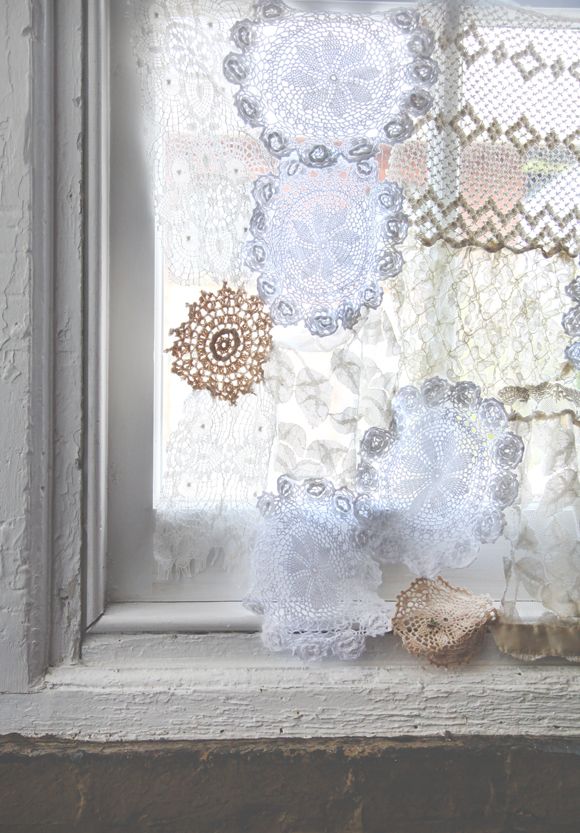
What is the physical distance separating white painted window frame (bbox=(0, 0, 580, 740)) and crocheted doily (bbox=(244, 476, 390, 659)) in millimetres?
50

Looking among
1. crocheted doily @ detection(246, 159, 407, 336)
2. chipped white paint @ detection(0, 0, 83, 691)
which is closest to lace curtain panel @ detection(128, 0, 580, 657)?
crocheted doily @ detection(246, 159, 407, 336)

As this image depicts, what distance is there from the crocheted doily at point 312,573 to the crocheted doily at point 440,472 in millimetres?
41

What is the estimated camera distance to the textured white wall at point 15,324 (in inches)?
29.3

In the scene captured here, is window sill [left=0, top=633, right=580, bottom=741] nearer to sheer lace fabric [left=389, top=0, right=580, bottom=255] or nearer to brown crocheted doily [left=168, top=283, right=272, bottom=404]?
brown crocheted doily [left=168, top=283, right=272, bottom=404]

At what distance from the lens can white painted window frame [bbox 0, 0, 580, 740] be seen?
773 millimetres

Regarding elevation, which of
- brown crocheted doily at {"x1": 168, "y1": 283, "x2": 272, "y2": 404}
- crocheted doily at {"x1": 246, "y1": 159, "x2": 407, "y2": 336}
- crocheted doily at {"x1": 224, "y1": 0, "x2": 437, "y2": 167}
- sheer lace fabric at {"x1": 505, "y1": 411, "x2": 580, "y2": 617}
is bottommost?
sheer lace fabric at {"x1": 505, "y1": 411, "x2": 580, "y2": 617}

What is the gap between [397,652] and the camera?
2.74 ft

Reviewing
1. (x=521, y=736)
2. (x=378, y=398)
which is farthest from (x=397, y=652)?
(x=378, y=398)

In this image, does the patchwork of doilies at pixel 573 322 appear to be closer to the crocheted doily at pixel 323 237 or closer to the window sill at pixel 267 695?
the crocheted doily at pixel 323 237

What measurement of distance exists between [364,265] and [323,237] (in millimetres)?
58

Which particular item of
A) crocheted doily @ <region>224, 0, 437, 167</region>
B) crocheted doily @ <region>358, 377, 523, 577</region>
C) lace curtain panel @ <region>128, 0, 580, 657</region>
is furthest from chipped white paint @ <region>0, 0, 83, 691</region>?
crocheted doily @ <region>358, 377, 523, 577</region>

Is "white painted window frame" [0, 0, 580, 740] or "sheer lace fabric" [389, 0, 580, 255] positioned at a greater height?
"sheer lace fabric" [389, 0, 580, 255]

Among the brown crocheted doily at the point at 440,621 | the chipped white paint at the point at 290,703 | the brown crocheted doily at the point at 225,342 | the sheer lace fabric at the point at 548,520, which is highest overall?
the brown crocheted doily at the point at 225,342

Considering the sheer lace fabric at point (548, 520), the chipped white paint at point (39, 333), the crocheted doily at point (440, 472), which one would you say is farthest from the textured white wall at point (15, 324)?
the sheer lace fabric at point (548, 520)
